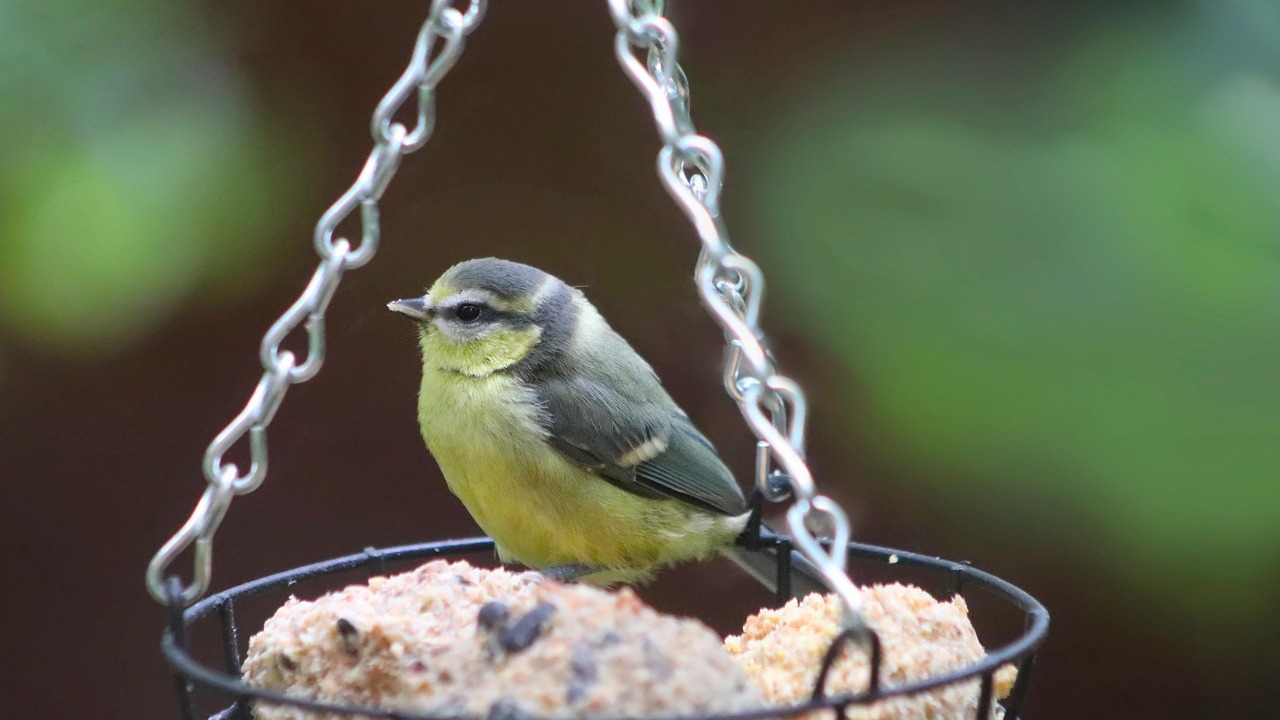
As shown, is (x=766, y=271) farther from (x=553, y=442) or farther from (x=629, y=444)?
(x=553, y=442)

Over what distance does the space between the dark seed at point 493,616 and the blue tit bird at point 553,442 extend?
3.08 feet

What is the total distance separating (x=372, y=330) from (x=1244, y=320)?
2085 mm

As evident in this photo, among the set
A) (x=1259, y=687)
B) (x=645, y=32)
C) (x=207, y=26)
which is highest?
(x=207, y=26)

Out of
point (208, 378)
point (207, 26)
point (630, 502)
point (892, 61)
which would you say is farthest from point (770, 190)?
point (208, 378)

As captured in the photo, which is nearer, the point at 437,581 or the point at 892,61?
the point at 437,581

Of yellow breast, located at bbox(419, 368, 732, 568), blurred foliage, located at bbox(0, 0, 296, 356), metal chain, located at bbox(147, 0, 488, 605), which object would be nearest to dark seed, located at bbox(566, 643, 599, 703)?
metal chain, located at bbox(147, 0, 488, 605)

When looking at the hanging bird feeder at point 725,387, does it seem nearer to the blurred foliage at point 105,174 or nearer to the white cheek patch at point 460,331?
the white cheek patch at point 460,331

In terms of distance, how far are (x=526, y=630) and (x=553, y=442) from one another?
1076 millimetres

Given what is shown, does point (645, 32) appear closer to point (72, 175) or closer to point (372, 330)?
point (72, 175)

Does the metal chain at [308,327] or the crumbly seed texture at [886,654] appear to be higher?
the metal chain at [308,327]

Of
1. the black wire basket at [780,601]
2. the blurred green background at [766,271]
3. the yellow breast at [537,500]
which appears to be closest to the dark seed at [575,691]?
the black wire basket at [780,601]

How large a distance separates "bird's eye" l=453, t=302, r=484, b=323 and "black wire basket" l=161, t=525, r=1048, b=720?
1.52 feet

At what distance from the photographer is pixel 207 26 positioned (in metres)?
3.11

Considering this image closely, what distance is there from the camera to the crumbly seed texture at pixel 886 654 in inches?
72.6
